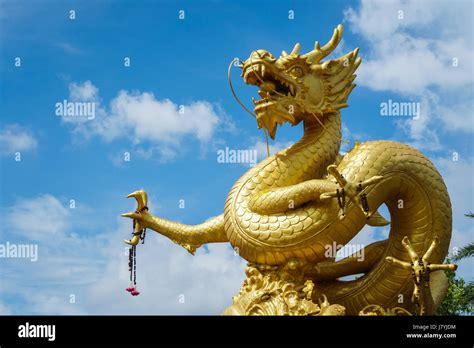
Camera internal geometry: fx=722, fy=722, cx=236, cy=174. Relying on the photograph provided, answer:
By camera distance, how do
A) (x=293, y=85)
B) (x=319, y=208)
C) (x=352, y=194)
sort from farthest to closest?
(x=293, y=85)
(x=319, y=208)
(x=352, y=194)

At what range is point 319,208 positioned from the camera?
26.6ft

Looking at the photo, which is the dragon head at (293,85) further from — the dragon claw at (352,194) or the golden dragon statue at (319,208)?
the dragon claw at (352,194)

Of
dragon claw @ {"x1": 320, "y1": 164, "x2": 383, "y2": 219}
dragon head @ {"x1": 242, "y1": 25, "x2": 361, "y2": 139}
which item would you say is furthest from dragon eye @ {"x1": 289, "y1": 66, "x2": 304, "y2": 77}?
dragon claw @ {"x1": 320, "y1": 164, "x2": 383, "y2": 219}

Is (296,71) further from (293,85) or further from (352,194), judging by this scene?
(352,194)

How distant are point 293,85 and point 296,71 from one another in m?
0.18

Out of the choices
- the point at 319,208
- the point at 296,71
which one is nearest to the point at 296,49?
the point at 296,71

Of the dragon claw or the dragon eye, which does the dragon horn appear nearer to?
the dragon eye

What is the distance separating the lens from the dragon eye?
8617 mm

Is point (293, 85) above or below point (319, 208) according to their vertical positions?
above

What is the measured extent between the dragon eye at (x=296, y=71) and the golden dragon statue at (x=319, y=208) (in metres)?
0.01

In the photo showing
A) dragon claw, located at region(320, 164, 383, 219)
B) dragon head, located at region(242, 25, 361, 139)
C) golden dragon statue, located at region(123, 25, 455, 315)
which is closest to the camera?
dragon claw, located at region(320, 164, 383, 219)

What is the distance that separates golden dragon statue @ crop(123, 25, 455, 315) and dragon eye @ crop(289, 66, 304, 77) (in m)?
0.01
